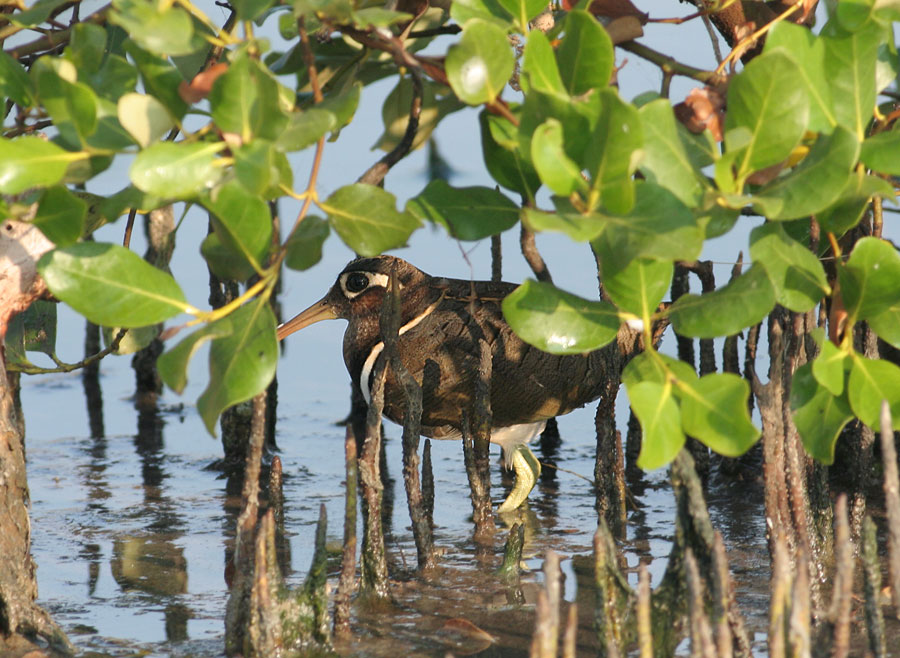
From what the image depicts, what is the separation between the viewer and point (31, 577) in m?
2.87

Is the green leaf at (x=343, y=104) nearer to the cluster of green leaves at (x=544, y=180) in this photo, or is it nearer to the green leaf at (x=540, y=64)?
the cluster of green leaves at (x=544, y=180)

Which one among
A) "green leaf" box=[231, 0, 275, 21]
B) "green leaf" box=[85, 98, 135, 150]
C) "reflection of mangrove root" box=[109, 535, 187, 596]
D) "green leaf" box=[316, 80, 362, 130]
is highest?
"green leaf" box=[231, 0, 275, 21]

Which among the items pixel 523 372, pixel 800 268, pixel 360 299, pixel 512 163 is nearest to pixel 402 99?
pixel 512 163

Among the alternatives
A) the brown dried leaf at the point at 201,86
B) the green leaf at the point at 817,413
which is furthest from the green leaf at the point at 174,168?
the green leaf at the point at 817,413

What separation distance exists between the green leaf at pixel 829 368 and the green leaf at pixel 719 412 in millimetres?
226

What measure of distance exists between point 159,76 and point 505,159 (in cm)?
63

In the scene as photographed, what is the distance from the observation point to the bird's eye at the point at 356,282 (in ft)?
16.3

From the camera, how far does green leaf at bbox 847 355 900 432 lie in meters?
2.14

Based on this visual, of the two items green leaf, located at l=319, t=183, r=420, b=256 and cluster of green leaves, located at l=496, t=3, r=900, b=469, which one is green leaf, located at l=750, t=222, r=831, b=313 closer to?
cluster of green leaves, located at l=496, t=3, r=900, b=469

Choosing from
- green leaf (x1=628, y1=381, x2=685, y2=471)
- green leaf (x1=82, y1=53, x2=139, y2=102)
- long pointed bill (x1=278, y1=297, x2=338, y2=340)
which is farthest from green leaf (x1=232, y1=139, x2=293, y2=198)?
long pointed bill (x1=278, y1=297, x2=338, y2=340)

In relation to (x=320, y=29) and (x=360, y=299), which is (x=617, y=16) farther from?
(x=360, y=299)

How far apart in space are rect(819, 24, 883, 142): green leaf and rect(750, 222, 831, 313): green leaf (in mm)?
222

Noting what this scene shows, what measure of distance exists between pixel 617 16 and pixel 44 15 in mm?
1226

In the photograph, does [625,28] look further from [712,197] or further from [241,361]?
[241,361]
